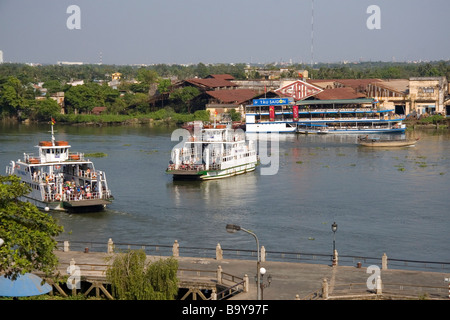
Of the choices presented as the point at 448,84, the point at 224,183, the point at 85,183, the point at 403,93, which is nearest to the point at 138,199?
the point at 85,183

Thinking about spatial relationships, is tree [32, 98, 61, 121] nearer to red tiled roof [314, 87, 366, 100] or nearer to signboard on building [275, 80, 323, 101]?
signboard on building [275, 80, 323, 101]

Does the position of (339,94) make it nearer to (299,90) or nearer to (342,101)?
(299,90)

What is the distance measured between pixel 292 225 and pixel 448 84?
98458mm

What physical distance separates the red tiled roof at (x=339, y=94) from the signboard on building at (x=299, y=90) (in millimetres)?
991

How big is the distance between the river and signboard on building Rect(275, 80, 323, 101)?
112 feet

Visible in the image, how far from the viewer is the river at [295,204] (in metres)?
37.8

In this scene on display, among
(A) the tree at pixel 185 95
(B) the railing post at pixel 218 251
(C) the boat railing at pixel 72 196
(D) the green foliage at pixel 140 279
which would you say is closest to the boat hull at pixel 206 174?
(C) the boat railing at pixel 72 196

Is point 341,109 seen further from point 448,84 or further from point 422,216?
point 422,216

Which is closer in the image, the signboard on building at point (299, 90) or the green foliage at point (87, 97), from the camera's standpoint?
the signboard on building at point (299, 90)

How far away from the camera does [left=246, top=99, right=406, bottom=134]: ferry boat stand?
10262 centimetres

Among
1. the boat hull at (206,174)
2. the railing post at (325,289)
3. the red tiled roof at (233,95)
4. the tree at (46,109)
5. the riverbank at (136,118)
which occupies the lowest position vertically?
the boat hull at (206,174)

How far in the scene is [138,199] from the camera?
4872 centimetres

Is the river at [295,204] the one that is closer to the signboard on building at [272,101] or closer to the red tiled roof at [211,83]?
the signboard on building at [272,101]

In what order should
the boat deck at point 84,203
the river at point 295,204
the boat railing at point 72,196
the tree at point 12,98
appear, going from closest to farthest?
the river at point 295,204
the boat deck at point 84,203
the boat railing at point 72,196
the tree at point 12,98
